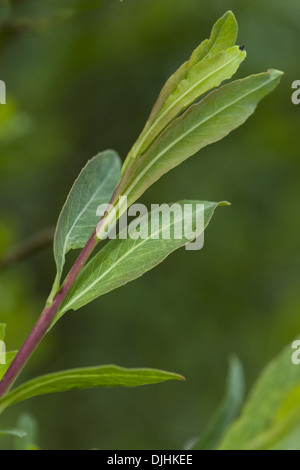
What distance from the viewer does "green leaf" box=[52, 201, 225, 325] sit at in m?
0.45

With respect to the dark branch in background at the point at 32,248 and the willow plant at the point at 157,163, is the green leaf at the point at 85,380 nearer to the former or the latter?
the willow plant at the point at 157,163

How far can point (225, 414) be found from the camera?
2.04 feet

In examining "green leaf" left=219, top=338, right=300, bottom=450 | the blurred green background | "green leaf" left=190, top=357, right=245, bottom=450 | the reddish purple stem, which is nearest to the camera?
"green leaf" left=219, top=338, right=300, bottom=450

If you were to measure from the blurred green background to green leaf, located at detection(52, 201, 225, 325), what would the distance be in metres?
0.60

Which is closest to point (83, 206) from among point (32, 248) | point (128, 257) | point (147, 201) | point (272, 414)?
point (128, 257)

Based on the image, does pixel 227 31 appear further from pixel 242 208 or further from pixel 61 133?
pixel 242 208

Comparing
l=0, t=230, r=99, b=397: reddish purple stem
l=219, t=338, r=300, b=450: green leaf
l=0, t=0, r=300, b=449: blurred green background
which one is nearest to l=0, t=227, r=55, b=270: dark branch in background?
l=0, t=0, r=300, b=449: blurred green background

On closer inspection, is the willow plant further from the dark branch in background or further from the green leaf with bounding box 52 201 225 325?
the dark branch in background

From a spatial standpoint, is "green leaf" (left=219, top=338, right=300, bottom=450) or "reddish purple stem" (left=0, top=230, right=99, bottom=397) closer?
"green leaf" (left=219, top=338, right=300, bottom=450)

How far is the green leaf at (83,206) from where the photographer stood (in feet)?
1.57

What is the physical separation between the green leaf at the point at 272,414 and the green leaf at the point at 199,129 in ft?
0.50

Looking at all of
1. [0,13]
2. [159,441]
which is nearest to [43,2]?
[0,13]

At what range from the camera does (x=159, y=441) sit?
7.63ft

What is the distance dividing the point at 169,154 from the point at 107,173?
13cm
